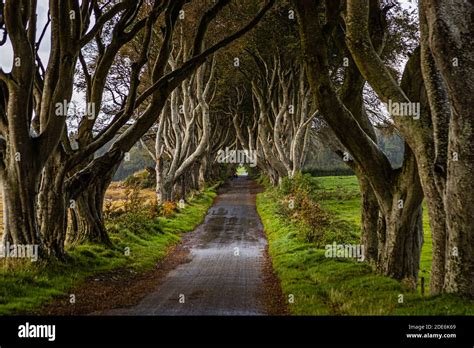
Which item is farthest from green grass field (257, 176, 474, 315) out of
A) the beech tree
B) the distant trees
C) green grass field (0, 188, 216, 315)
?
the distant trees

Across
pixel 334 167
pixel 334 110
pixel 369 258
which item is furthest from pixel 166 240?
pixel 334 167

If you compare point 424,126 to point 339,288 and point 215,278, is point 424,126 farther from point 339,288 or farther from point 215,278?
point 215,278

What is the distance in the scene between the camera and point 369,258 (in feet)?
42.7

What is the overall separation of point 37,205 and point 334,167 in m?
70.2

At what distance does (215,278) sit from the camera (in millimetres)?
12906

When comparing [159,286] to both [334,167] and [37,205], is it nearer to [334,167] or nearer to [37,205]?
[37,205]

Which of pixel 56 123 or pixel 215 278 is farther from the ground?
pixel 56 123

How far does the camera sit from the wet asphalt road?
9375 millimetres

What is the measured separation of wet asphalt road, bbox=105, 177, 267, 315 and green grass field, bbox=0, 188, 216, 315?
1016 mm

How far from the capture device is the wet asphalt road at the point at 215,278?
30.8ft

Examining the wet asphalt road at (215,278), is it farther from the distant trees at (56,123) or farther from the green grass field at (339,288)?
the distant trees at (56,123)

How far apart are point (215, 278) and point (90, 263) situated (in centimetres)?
323

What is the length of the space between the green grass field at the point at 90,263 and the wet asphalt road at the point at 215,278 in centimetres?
102

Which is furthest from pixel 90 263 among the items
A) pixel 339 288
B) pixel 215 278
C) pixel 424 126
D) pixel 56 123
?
pixel 424 126
